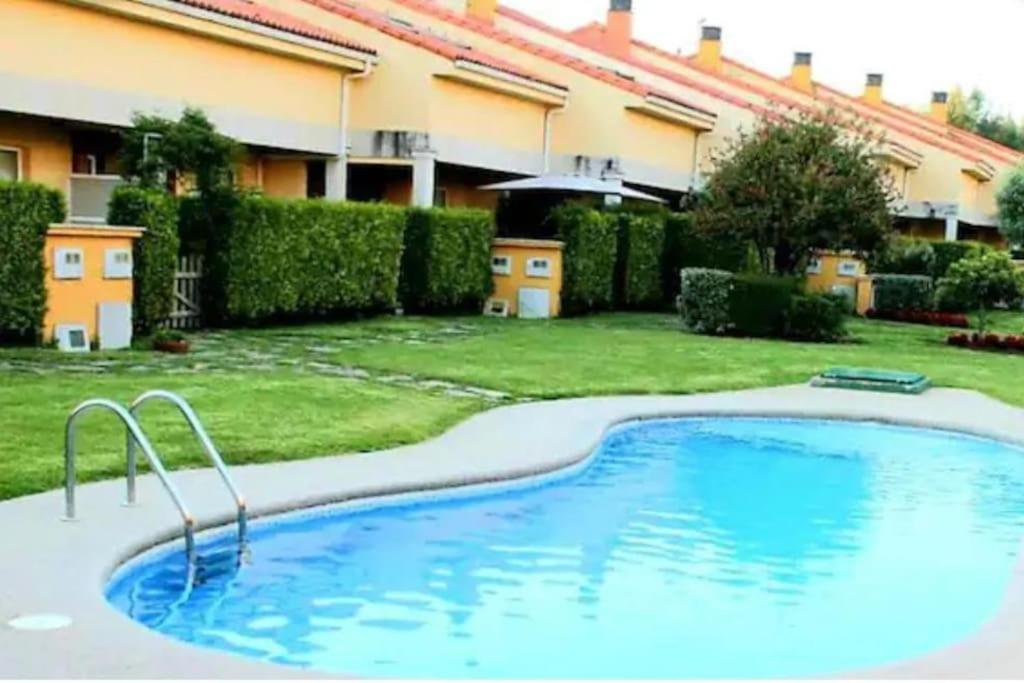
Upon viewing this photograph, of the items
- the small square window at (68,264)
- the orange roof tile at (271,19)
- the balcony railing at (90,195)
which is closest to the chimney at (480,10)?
the orange roof tile at (271,19)

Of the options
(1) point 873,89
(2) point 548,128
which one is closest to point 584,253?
(2) point 548,128

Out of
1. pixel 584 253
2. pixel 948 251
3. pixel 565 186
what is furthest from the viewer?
pixel 948 251

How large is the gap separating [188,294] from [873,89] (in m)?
43.4

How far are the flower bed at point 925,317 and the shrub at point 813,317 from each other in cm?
722

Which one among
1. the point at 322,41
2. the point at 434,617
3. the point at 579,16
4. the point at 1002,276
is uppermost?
the point at 579,16

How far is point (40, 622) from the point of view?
18.9 feet

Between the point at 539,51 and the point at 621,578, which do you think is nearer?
the point at 621,578

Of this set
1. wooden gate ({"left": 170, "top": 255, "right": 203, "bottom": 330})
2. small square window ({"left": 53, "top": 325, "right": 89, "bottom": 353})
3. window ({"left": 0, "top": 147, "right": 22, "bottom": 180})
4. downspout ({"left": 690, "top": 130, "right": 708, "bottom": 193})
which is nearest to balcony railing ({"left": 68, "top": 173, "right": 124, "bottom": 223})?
window ({"left": 0, "top": 147, "right": 22, "bottom": 180})

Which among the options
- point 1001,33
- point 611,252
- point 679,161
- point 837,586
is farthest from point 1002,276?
point 1001,33

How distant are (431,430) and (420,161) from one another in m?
14.2

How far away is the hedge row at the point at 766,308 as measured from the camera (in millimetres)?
23594

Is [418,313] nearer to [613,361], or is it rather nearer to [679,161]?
[613,361]

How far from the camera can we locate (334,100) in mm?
25328

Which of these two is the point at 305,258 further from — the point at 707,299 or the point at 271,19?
the point at 707,299
